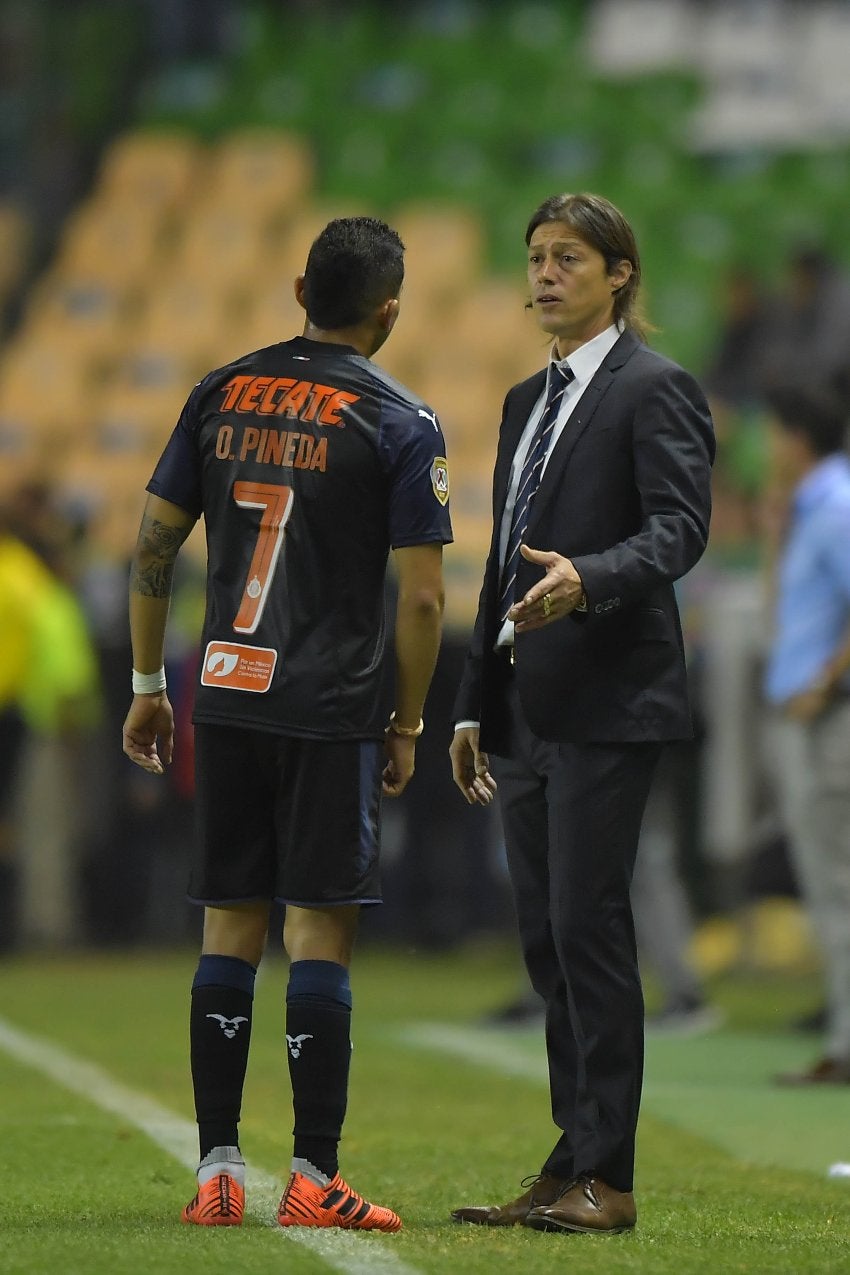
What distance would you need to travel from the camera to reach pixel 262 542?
4.48 meters

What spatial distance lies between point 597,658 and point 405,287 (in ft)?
34.2

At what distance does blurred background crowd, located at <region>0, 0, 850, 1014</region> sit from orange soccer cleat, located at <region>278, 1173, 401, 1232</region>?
632 centimetres

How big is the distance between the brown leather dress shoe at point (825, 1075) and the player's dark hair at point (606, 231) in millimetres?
3385

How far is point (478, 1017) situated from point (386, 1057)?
1.40 m

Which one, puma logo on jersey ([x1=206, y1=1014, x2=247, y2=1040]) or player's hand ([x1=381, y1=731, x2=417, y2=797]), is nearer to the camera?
puma logo on jersey ([x1=206, y1=1014, x2=247, y2=1040])

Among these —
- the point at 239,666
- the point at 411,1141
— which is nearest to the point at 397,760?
the point at 239,666

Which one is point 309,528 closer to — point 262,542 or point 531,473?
point 262,542

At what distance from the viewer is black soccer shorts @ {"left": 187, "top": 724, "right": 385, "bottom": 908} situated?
174 inches

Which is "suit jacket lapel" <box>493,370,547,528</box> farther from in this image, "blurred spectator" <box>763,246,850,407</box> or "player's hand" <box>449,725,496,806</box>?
"blurred spectator" <box>763,246,850,407</box>

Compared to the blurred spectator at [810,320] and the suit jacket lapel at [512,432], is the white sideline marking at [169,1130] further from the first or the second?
the blurred spectator at [810,320]

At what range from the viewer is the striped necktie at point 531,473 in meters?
4.66

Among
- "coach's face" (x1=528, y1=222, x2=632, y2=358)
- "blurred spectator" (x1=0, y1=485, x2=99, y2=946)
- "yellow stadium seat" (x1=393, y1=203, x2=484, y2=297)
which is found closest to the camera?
"coach's face" (x1=528, y1=222, x2=632, y2=358)

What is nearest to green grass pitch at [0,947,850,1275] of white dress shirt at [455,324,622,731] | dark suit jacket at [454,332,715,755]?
dark suit jacket at [454,332,715,755]

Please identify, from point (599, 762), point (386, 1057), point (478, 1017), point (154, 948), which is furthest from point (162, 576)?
point (154, 948)
